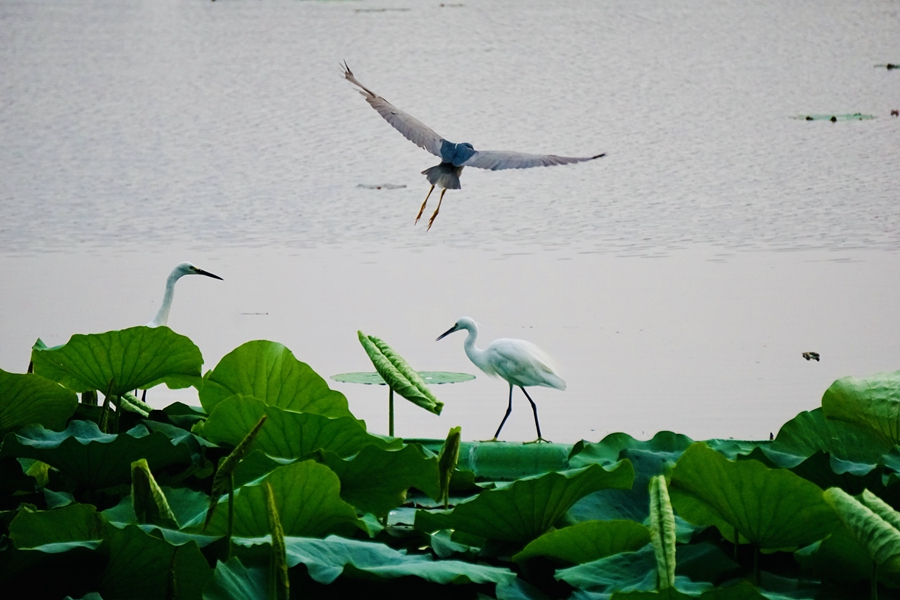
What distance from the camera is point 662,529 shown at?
32.1 inches

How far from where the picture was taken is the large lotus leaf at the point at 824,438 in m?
1.21

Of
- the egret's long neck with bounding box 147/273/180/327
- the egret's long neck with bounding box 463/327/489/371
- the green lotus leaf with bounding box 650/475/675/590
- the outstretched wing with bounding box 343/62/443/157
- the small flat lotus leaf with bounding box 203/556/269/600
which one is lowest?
the small flat lotus leaf with bounding box 203/556/269/600

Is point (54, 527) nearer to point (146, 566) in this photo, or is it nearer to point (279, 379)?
point (146, 566)

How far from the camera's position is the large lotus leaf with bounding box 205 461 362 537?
100 cm

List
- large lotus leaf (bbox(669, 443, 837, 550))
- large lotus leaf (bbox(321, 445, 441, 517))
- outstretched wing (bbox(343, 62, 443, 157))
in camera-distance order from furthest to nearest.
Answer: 1. outstretched wing (bbox(343, 62, 443, 157))
2. large lotus leaf (bbox(321, 445, 441, 517))
3. large lotus leaf (bbox(669, 443, 837, 550))

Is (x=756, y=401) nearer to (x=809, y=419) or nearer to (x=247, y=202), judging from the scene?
(x=809, y=419)

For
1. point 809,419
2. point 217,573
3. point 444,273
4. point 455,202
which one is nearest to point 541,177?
point 455,202

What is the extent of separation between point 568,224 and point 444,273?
995 millimetres

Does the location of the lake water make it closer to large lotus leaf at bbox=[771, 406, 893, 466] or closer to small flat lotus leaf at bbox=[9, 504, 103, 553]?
large lotus leaf at bbox=[771, 406, 893, 466]

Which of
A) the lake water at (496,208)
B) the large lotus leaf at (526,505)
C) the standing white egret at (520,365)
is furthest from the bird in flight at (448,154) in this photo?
the large lotus leaf at (526,505)

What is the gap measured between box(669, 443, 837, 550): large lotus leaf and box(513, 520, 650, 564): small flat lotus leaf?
5 centimetres

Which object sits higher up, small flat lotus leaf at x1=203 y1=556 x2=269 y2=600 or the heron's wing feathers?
the heron's wing feathers

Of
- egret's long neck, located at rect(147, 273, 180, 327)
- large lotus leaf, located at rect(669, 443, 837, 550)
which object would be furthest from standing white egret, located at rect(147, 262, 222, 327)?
large lotus leaf, located at rect(669, 443, 837, 550)

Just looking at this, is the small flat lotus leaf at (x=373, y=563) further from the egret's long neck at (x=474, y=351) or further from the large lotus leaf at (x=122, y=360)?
the egret's long neck at (x=474, y=351)
